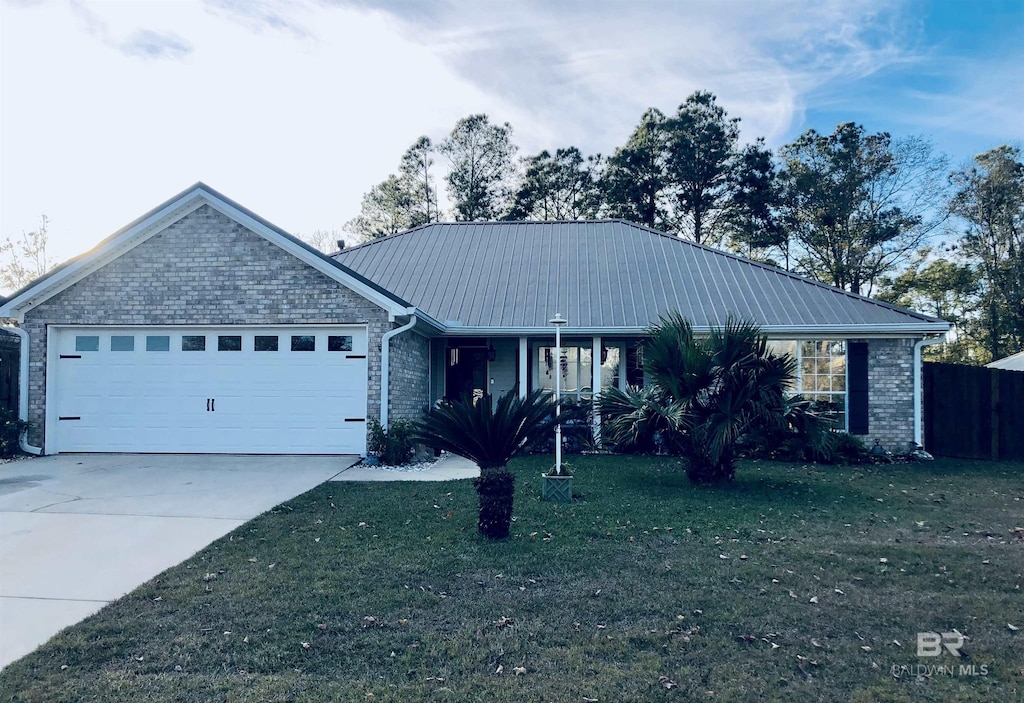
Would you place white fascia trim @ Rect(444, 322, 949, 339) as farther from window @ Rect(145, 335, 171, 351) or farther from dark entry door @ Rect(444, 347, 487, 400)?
window @ Rect(145, 335, 171, 351)

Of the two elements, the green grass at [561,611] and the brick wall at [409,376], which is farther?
the brick wall at [409,376]

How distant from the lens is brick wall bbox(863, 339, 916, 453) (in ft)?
42.7

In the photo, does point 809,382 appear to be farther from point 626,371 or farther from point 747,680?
point 747,680

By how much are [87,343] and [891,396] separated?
1493 cm

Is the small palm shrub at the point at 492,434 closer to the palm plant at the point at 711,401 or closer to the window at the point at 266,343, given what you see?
the palm plant at the point at 711,401

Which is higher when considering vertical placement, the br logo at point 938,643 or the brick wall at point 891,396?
the brick wall at point 891,396

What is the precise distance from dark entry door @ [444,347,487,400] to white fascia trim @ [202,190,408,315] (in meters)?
3.70

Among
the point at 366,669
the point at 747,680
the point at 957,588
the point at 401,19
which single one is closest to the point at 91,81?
the point at 401,19

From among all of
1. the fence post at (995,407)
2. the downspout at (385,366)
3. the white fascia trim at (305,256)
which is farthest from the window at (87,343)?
the fence post at (995,407)

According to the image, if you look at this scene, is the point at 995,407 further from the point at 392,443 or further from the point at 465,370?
the point at 392,443

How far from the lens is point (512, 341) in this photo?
1455 centimetres

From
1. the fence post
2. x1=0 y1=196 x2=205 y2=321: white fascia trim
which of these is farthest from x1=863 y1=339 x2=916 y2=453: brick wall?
x1=0 y1=196 x2=205 y2=321: white fascia trim

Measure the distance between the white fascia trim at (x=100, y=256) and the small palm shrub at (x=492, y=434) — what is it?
759 cm

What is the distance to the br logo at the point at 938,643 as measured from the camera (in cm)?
382
